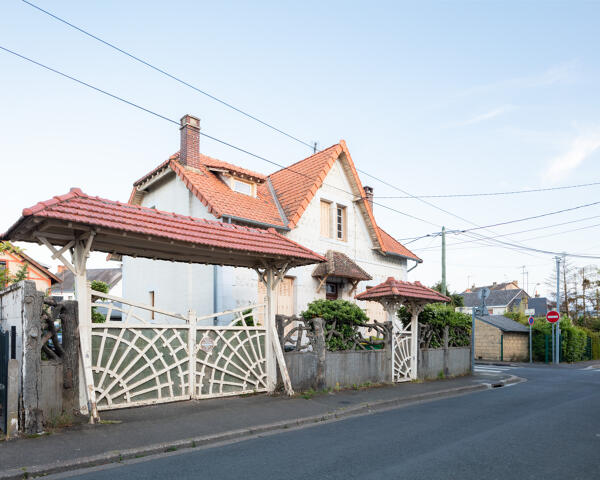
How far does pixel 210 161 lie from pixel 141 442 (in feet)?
45.1

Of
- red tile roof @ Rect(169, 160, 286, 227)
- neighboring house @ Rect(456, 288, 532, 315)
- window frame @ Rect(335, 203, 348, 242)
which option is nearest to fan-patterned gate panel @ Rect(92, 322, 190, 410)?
red tile roof @ Rect(169, 160, 286, 227)

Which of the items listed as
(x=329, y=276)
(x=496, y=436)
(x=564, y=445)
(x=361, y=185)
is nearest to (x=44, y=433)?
(x=496, y=436)

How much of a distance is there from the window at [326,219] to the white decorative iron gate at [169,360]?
30.9ft

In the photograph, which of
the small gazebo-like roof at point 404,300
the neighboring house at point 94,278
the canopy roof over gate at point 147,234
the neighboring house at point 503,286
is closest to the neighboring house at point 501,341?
the small gazebo-like roof at point 404,300

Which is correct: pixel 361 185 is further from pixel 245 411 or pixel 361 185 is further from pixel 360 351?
pixel 245 411

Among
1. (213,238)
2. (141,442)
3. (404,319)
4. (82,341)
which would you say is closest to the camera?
(141,442)

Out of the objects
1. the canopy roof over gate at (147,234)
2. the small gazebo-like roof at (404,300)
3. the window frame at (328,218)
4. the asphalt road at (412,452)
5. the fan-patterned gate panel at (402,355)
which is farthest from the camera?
the window frame at (328,218)

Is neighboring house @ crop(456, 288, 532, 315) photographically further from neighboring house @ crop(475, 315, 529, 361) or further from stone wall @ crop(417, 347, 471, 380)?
stone wall @ crop(417, 347, 471, 380)

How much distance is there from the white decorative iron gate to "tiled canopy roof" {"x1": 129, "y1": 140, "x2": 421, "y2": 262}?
5.89m

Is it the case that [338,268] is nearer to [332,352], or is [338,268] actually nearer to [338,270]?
[338,270]

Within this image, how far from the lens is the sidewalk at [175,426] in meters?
5.81

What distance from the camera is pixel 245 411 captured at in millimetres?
8812

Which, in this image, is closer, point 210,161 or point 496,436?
point 496,436

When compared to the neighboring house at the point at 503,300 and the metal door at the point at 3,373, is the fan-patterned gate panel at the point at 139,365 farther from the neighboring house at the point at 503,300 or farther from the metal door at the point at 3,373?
the neighboring house at the point at 503,300
